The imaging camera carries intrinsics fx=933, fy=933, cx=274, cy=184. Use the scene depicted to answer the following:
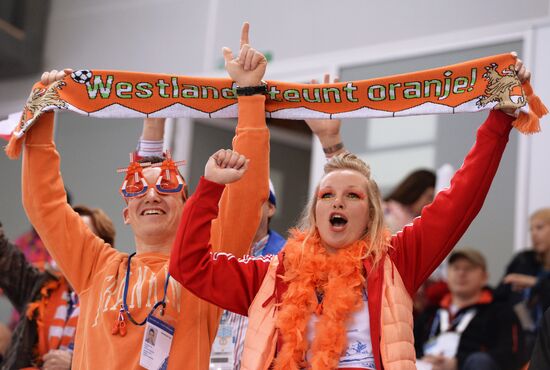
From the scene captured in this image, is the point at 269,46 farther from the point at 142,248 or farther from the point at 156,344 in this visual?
the point at 156,344

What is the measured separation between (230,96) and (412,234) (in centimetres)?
81

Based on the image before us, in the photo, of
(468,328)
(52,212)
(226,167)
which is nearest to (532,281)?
(468,328)

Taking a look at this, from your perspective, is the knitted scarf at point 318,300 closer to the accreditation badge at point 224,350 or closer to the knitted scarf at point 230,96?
the knitted scarf at point 230,96

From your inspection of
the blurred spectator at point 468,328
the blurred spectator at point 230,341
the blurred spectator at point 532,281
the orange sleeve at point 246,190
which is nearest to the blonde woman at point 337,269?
the orange sleeve at point 246,190

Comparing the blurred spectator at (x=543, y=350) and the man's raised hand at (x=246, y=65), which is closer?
the blurred spectator at (x=543, y=350)

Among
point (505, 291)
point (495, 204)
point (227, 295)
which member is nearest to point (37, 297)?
point (227, 295)

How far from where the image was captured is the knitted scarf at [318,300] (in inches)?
103

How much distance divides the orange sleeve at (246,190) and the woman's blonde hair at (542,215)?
2.34 m

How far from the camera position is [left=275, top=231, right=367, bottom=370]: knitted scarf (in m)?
2.61

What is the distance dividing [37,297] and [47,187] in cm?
113

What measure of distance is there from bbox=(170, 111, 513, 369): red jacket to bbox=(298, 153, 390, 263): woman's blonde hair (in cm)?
4

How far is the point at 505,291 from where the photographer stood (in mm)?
4738

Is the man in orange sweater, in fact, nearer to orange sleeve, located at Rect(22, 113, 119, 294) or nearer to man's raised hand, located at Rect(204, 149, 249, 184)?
orange sleeve, located at Rect(22, 113, 119, 294)

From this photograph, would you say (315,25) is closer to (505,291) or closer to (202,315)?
(505,291)
